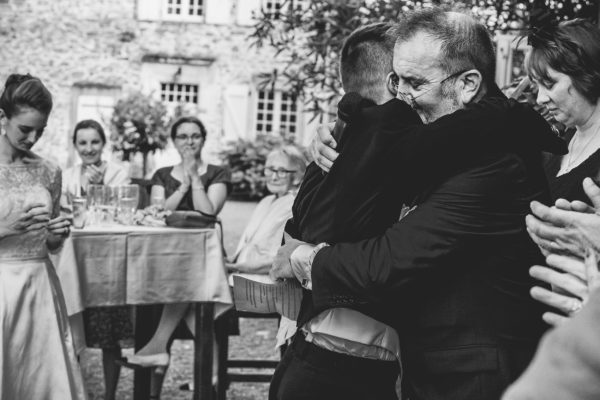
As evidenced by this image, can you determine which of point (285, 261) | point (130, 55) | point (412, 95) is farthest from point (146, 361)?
point (130, 55)

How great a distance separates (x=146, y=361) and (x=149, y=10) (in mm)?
17668

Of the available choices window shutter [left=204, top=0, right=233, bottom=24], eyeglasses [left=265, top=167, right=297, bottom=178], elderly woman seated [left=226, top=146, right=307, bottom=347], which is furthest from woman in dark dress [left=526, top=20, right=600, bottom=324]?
window shutter [left=204, top=0, right=233, bottom=24]

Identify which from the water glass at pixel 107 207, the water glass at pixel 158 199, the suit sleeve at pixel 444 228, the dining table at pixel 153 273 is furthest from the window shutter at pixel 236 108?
the suit sleeve at pixel 444 228

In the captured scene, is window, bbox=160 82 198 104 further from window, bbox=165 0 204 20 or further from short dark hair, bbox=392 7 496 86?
short dark hair, bbox=392 7 496 86

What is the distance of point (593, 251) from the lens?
1688mm

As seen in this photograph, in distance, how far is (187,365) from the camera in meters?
7.25

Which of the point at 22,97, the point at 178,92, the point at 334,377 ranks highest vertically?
the point at 178,92

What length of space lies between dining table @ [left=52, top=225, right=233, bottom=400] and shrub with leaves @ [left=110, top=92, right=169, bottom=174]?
4501 mm

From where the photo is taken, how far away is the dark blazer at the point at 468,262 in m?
2.00

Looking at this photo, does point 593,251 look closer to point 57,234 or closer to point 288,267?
point 288,267

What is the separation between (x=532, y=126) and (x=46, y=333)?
3.06 m

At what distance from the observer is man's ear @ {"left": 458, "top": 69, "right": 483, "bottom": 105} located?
7.08 feet

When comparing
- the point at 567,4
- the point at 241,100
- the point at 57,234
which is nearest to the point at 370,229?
the point at 57,234

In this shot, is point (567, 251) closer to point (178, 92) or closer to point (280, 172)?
point (280, 172)
